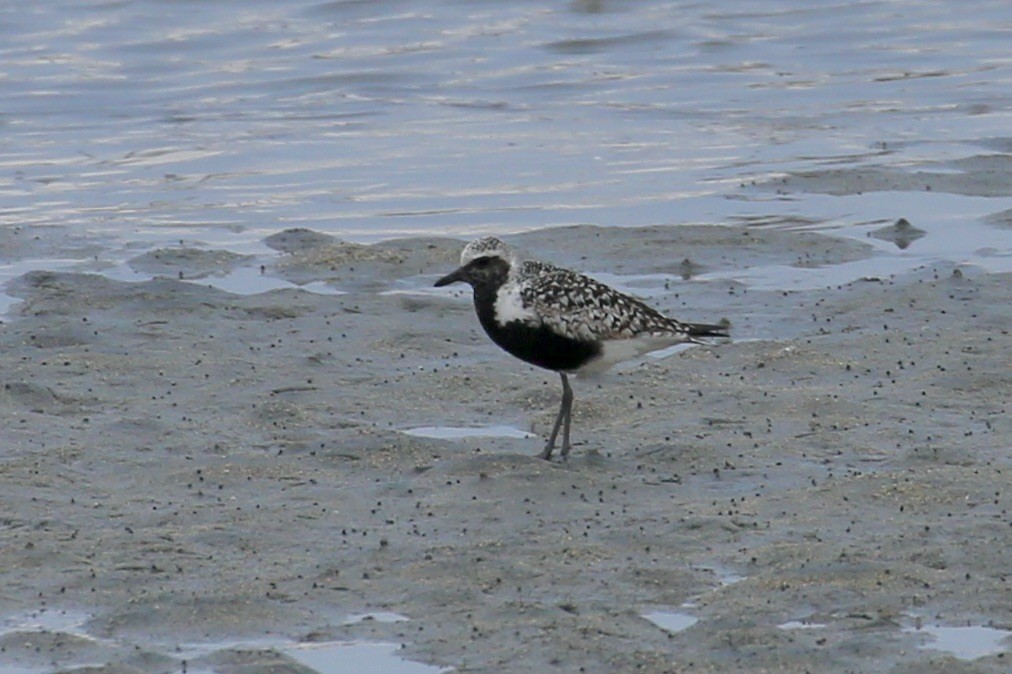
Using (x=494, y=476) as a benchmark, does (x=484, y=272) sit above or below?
above

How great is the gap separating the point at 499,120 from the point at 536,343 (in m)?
8.64

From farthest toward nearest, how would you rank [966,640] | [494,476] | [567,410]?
[567,410]
[494,476]
[966,640]

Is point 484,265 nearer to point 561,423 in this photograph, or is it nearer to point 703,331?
point 561,423

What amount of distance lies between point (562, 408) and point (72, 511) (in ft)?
7.67

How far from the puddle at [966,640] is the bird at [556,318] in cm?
259

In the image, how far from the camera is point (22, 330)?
11117mm

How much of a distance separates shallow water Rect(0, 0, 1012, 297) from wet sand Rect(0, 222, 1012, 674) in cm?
152

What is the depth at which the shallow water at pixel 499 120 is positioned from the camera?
1409 cm

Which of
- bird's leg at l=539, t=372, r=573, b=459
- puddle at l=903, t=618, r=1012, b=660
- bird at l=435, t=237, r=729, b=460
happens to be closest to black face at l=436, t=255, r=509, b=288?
bird at l=435, t=237, r=729, b=460

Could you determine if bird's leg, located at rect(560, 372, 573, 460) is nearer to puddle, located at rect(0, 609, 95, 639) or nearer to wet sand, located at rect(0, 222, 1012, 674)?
wet sand, located at rect(0, 222, 1012, 674)

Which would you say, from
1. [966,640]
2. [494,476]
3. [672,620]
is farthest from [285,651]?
[966,640]

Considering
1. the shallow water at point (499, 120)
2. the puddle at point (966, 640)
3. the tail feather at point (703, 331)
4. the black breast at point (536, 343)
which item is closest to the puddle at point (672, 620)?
the puddle at point (966, 640)

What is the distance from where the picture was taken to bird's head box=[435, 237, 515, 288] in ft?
30.9

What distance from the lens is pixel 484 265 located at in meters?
9.42
